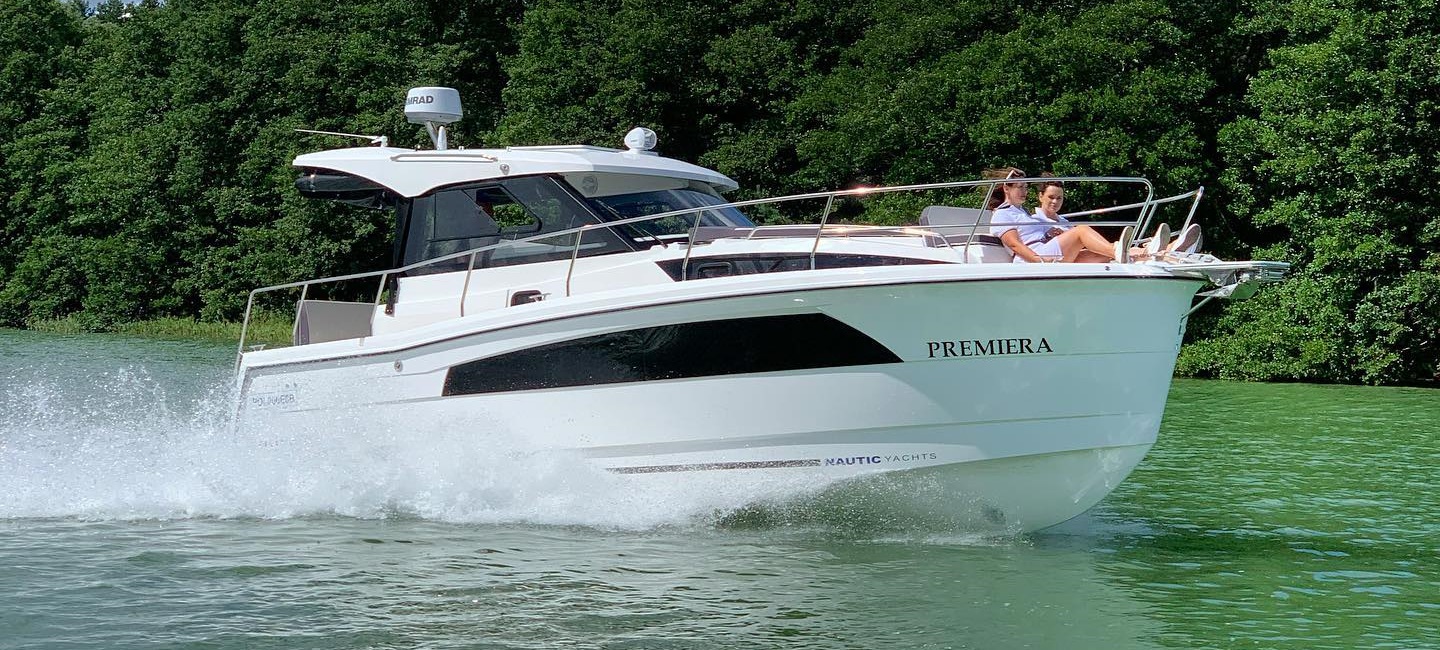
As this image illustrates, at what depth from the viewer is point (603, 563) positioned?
803 centimetres

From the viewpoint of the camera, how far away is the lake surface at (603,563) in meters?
6.71

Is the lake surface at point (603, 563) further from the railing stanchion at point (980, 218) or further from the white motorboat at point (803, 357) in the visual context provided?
the railing stanchion at point (980, 218)

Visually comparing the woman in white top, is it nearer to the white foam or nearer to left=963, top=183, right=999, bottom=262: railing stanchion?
left=963, top=183, right=999, bottom=262: railing stanchion

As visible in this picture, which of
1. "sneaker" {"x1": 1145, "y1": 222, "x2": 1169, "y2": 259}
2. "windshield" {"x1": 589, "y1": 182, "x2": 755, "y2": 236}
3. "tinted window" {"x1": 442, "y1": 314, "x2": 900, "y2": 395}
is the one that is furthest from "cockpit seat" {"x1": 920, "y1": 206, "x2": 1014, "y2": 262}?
"windshield" {"x1": 589, "y1": 182, "x2": 755, "y2": 236}

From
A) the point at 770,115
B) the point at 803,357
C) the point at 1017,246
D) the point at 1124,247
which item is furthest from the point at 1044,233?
the point at 770,115

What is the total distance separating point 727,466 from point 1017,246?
83.3 inches

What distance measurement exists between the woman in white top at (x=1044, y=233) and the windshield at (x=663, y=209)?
1.90 meters

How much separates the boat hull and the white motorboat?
1 centimetres

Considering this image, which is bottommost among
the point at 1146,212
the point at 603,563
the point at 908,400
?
the point at 603,563

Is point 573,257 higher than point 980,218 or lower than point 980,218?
lower

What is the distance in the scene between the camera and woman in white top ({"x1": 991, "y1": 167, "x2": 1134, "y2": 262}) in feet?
27.5

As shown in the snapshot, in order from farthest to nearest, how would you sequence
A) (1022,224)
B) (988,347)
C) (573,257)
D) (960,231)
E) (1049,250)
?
(960,231)
(573,257)
(1022,224)
(1049,250)
(988,347)

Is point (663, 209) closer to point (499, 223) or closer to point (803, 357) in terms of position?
point (499, 223)

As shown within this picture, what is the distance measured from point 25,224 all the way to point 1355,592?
4674cm
